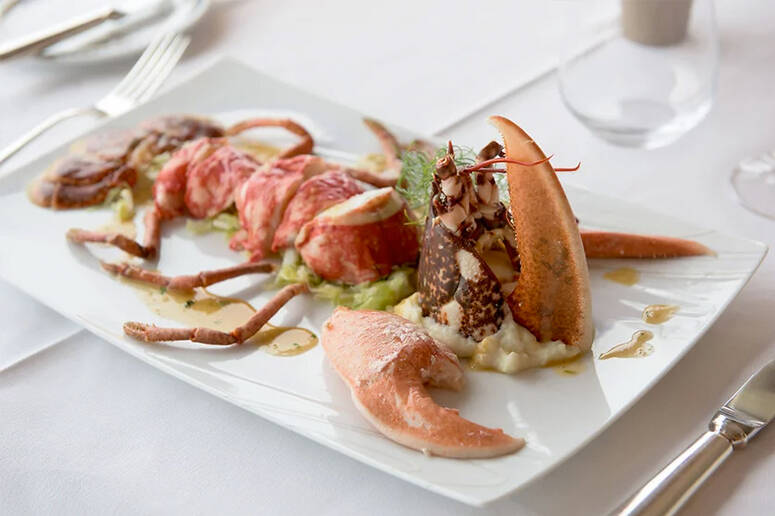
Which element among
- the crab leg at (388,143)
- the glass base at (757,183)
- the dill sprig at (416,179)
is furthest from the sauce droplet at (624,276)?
the crab leg at (388,143)

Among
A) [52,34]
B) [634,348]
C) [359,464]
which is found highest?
[52,34]

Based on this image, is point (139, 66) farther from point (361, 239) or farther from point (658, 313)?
point (658, 313)

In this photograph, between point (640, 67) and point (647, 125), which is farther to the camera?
point (640, 67)

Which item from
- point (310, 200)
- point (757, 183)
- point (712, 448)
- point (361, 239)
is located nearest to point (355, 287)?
point (361, 239)

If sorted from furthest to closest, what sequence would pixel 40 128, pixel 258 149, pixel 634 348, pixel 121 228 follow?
pixel 40 128
pixel 258 149
pixel 121 228
pixel 634 348

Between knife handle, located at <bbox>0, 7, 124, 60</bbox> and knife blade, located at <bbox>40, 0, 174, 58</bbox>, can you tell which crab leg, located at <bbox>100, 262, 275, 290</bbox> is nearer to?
knife handle, located at <bbox>0, 7, 124, 60</bbox>

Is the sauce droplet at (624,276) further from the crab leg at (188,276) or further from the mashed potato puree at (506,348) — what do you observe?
the crab leg at (188,276)

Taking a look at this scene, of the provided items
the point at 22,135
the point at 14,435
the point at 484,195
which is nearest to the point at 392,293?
the point at 484,195
